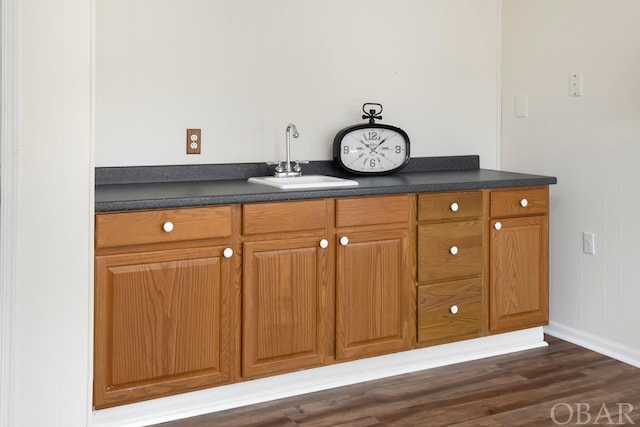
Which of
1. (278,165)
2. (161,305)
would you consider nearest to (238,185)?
(278,165)

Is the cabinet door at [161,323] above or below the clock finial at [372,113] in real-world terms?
below

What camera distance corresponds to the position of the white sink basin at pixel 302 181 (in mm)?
2953

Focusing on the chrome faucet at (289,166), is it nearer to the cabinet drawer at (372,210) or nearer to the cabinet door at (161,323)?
the cabinet drawer at (372,210)

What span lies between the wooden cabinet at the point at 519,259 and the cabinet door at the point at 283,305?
0.92 metres

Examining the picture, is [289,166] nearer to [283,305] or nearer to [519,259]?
[283,305]

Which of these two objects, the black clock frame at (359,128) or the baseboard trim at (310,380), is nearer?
the baseboard trim at (310,380)

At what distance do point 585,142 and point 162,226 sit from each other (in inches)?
83.2

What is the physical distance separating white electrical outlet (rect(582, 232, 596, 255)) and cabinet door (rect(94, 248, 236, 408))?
183 centimetres

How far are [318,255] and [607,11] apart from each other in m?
1.80

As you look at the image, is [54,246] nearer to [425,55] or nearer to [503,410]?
[503,410]

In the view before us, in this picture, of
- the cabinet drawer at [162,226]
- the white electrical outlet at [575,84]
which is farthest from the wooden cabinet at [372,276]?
the white electrical outlet at [575,84]

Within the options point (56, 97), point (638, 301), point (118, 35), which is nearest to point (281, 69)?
point (118, 35)

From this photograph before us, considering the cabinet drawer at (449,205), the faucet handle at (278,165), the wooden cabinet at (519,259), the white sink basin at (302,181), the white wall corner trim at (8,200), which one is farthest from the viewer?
the wooden cabinet at (519,259)

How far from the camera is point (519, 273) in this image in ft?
11.5
